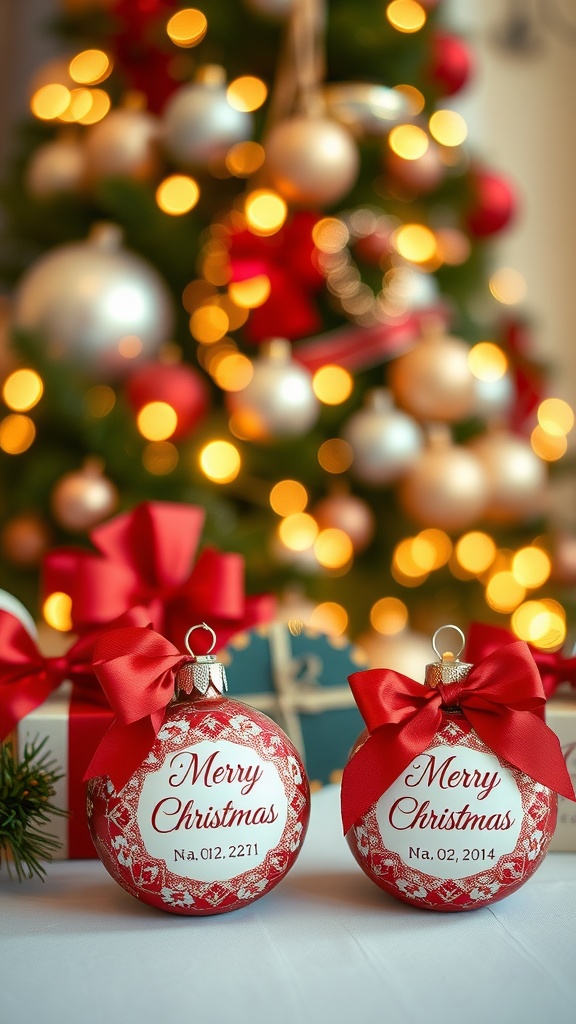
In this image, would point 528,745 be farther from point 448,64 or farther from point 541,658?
point 448,64

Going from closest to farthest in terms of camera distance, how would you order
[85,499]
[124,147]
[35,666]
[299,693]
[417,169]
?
[35,666]
[299,693]
[85,499]
[124,147]
[417,169]

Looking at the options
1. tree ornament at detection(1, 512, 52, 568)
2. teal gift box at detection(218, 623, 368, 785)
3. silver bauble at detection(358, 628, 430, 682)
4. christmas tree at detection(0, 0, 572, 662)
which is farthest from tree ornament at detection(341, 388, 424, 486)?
teal gift box at detection(218, 623, 368, 785)

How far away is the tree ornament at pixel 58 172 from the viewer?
148cm

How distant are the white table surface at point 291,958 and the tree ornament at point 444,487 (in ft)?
2.82

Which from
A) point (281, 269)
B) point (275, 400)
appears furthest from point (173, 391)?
point (281, 269)

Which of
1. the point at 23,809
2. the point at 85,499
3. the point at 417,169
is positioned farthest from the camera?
the point at 417,169

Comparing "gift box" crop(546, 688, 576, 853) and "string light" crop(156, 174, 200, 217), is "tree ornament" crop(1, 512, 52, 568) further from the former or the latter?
"gift box" crop(546, 688, 576, 853)

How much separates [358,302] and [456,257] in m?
0.24

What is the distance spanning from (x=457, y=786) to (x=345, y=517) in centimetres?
93

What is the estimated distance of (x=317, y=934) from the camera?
572mm

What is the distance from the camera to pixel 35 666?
0.75 metres

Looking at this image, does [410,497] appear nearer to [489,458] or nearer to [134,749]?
[489,458]

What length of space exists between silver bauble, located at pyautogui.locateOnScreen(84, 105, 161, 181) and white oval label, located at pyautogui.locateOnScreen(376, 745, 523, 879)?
1.12m

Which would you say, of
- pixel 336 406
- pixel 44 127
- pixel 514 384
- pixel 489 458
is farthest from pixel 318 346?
pixel 44 127
